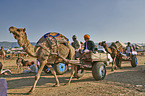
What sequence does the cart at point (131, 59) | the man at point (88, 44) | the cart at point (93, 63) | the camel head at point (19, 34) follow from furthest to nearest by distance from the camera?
the cart at point (131, 59) < the man at point (88, 44) < the cart at point (93, 63) < the camel head at point (19, 34)

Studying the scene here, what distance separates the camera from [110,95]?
4211 millimetres

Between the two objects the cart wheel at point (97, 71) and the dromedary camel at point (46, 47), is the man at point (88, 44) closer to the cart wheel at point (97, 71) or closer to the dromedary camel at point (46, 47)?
the cart wheel at point (97, 71)

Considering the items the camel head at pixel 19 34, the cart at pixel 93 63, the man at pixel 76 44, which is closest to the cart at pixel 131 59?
the man at pixel 76 44

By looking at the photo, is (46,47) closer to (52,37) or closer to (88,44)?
(52,37)

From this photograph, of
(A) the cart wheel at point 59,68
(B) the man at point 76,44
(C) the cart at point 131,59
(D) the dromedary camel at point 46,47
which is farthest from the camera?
Result: (C) the cart at point 131,59

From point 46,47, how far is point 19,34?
114cm

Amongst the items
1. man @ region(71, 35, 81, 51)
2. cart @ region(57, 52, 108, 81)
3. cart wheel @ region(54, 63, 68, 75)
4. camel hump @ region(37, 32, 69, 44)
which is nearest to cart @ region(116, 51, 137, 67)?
man @ region(71, 35, 81, 51)

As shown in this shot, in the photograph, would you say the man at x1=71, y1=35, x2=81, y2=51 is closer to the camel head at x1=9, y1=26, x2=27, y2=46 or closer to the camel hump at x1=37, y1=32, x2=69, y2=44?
the camel hump at x1=37, y1=32, x2=69, y2=44

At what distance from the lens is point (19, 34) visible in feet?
15.0

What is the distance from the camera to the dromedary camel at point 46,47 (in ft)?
15.3

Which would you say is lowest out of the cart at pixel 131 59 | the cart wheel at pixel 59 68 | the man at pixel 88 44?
the cart wheel at pixel 59 68

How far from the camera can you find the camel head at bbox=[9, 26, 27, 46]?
14.7 feet

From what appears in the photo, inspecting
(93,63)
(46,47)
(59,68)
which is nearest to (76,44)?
(59,68)

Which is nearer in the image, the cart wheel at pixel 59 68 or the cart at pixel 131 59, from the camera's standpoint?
the cart wheel at pixel 59 68
